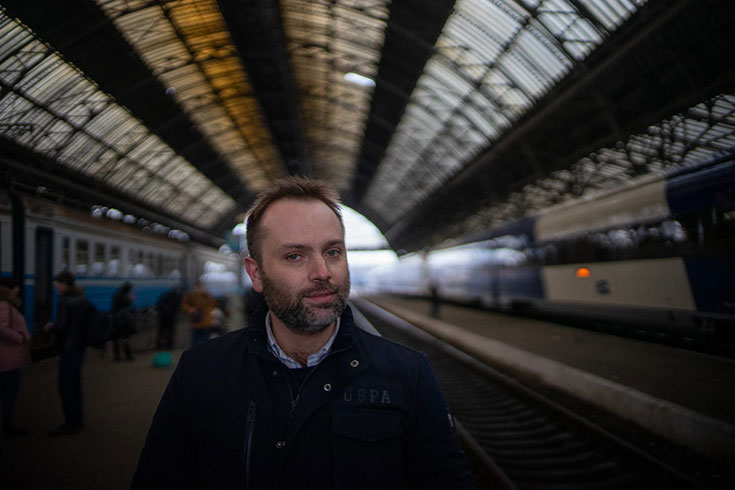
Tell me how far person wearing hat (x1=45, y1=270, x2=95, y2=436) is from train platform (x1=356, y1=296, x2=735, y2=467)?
24.3ft

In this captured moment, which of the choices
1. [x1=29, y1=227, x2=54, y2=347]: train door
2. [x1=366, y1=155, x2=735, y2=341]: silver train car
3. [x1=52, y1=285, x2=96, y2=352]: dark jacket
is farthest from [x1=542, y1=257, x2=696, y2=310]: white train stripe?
[x1=29, y1=227, x2=54, y2=347]: train door

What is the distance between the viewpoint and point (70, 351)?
5219 millimetres

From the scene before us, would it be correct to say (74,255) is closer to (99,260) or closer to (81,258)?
(81,258)

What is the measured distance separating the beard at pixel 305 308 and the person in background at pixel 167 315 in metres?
10.1

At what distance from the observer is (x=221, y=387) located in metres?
2.01

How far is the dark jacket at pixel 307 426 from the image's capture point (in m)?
1.88

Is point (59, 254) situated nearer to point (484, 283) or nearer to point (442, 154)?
point (484, 283)

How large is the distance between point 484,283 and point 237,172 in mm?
25899

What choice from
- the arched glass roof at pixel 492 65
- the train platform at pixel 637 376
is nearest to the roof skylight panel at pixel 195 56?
the arched glass roof at pixel 492 65

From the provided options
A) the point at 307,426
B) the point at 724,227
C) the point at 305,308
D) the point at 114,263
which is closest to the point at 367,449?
the point at 307,426

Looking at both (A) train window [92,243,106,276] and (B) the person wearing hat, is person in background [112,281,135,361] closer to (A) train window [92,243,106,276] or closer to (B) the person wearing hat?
(B) the person wearing hat

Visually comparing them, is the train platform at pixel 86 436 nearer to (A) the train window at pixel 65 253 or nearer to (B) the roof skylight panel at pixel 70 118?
(A) the train window at pixel 65 253

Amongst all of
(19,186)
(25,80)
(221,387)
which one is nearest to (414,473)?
(221,387)

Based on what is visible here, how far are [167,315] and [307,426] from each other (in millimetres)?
10445
